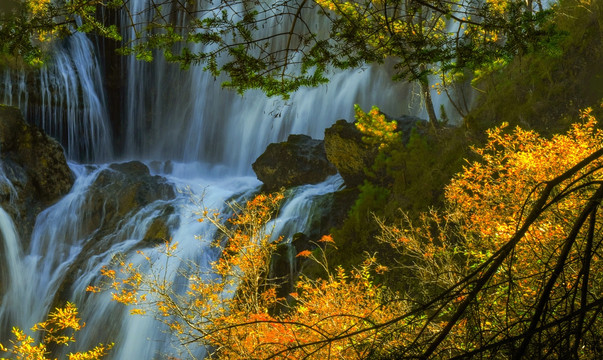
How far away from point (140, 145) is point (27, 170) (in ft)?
33.5

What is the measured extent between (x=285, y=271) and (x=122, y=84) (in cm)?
2164

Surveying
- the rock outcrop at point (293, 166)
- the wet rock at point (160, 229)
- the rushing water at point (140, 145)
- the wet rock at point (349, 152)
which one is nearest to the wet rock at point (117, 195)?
the rushing water at point (140, 145)

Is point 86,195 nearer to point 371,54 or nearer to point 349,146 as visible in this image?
point 349,146

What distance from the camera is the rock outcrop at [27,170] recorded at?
19438 mm

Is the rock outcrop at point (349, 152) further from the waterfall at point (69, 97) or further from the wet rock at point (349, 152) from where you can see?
the waterfall at point (69, 97)

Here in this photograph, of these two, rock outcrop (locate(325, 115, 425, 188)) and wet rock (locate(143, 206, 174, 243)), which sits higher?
rock outcrop (locate(325, 115, 425, 188))

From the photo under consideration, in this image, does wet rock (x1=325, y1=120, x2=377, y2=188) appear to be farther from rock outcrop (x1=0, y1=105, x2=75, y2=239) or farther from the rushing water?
rock outcrop (x1=0, y1=105, x2=75, y2=239)

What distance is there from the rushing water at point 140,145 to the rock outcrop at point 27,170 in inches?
15.4

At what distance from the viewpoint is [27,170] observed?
67.2 ft

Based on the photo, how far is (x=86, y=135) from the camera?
2677 centimetres

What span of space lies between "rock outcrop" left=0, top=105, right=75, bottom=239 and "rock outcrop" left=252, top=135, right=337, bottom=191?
30.0 feet

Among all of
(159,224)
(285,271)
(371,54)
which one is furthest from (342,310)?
(159,224)

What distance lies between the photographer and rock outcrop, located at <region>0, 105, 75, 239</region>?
19.4 metres

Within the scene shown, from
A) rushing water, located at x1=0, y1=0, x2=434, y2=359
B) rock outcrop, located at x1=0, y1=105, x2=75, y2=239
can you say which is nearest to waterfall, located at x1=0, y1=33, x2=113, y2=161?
rushing water, located at x1=0, y1=0, x2=434, y2=359
